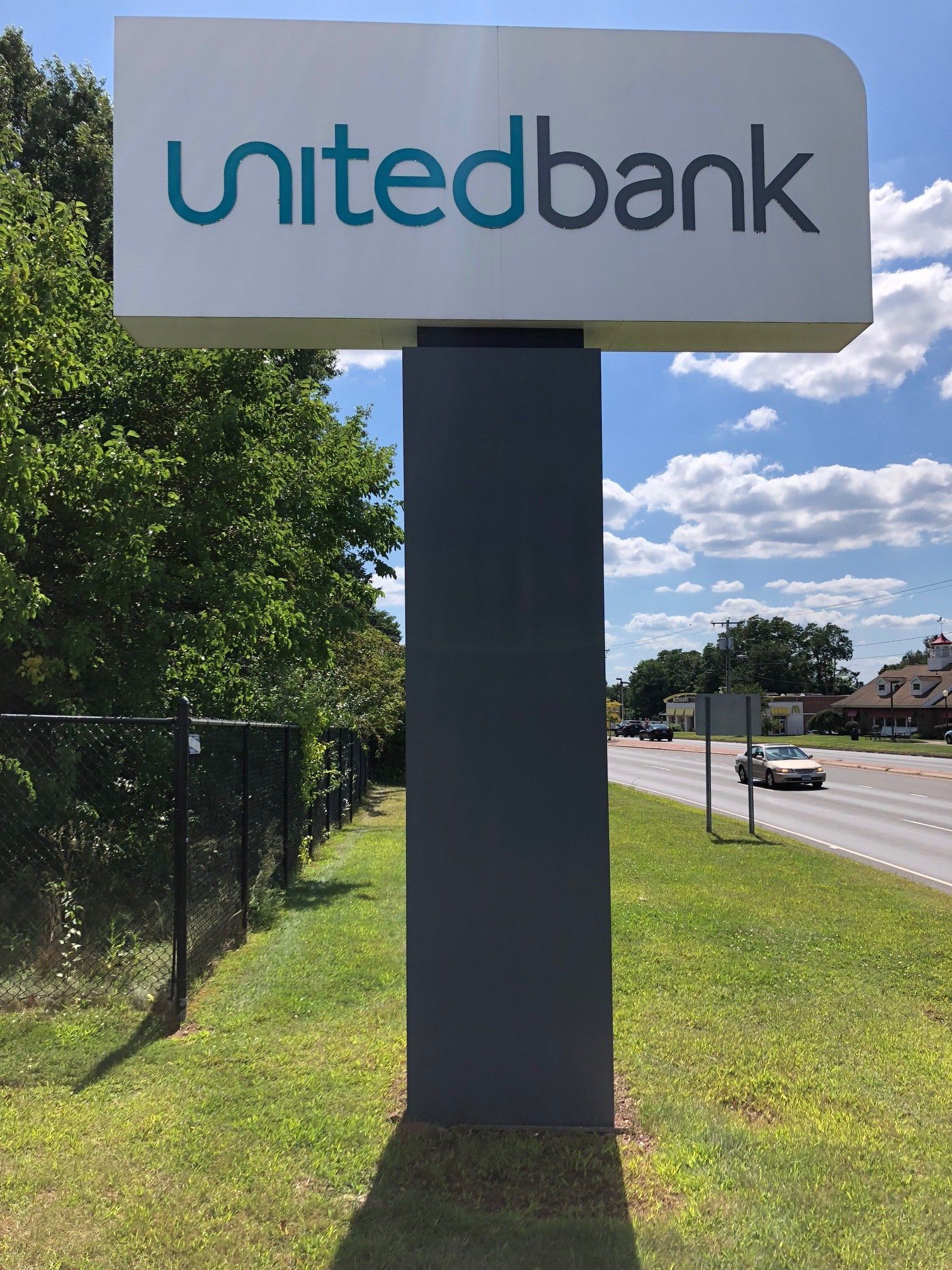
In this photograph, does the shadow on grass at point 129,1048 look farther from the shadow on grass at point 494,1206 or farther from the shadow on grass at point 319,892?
the shadow on grass at point 319,892

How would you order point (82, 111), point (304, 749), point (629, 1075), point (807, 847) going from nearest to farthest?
point (629, 1075) < point (304, 749) < point (807, 847) < point (82, 111)

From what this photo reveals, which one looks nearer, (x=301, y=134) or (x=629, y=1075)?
(x=301, y=134)

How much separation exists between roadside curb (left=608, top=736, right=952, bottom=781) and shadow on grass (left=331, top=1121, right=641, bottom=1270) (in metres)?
29.4

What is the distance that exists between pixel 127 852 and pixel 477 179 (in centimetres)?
655

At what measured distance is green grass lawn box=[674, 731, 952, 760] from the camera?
47219 millimetres

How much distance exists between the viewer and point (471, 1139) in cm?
424

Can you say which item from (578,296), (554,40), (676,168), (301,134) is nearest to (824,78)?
(676,168)

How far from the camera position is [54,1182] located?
380cm

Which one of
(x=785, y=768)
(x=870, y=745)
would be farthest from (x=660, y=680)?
(x=785, y=768)

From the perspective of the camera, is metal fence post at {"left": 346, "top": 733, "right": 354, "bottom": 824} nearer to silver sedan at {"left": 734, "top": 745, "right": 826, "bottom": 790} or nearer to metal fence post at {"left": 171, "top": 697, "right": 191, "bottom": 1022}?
silver sedan at {"left": 734, "top": 745, "right": 826, "bottom": 790}

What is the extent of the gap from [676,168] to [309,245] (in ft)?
6.08

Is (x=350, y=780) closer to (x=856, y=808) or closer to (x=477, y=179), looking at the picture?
(x=856, y=808)

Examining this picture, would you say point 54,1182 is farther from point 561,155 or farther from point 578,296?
point 561,155

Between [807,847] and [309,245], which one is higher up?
[309,245]
